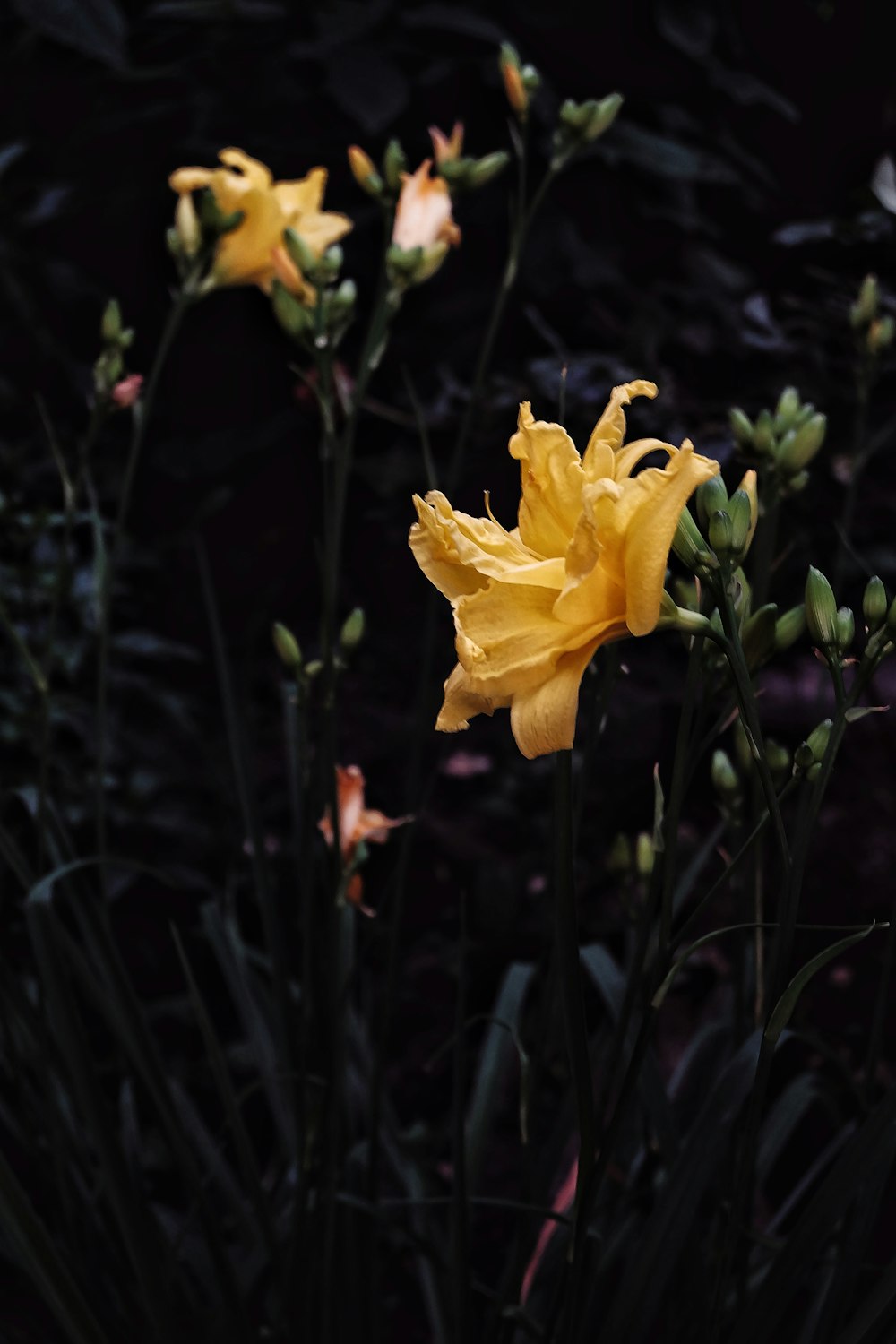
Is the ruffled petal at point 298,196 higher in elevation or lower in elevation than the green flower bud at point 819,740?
higher

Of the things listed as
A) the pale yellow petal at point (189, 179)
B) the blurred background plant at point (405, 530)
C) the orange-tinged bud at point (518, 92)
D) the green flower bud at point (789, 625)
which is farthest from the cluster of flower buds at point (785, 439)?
the pale yellow petal at point (189, 179)

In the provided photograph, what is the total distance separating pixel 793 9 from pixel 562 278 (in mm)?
445

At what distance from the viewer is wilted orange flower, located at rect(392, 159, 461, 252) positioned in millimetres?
919

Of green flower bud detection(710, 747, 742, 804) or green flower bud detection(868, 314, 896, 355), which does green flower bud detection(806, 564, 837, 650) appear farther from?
green flower bud detection(868, 314, 896, 355)

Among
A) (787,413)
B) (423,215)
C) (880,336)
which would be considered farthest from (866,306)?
(423,215)

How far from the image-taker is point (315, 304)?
862 mm

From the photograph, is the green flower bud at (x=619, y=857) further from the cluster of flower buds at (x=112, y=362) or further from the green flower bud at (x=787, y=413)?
the cluster of flower buds at (x=112, y=362)

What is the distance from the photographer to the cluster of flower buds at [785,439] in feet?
2.33

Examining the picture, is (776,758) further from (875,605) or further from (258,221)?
(258,221)

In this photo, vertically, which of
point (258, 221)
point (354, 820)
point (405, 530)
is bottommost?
point (405, 530)

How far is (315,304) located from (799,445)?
0.35m

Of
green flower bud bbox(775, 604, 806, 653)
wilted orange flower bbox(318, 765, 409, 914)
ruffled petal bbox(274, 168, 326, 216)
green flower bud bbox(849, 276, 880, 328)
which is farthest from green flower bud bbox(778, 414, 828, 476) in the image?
ruffled petal bbox(274, 168, 326, 216)

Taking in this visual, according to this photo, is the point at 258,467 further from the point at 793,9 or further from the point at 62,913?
the point at 793,9

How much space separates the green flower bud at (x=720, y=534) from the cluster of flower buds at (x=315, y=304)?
1.30 feet
